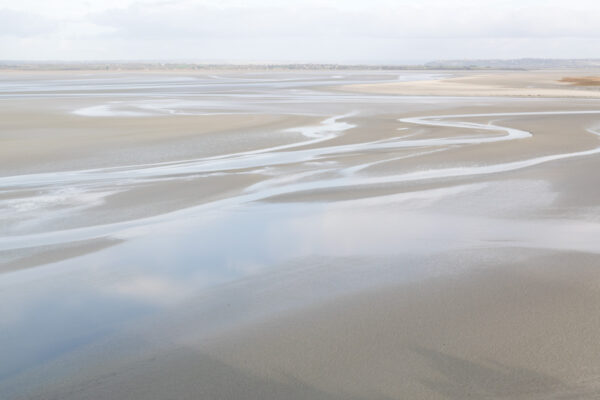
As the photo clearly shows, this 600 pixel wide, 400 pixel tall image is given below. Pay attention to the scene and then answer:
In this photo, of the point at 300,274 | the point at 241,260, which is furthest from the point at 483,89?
the point at 300,274

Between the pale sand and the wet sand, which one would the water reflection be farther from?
the pale sand

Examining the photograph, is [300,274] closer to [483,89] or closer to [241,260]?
[241,260]

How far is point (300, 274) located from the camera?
646 cm

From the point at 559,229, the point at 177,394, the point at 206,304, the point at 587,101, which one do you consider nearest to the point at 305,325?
the point at 206,304

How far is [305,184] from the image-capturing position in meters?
10.9

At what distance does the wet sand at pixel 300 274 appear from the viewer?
4.40 meters

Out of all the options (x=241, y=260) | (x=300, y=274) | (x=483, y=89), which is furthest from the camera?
(x=483, y=89)

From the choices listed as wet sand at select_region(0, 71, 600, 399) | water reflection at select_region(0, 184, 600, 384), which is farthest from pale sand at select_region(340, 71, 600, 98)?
water reflection at select_region(0, 184, 600, 384)

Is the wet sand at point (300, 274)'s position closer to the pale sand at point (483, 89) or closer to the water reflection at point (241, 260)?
the water reflection at point (241, 260)

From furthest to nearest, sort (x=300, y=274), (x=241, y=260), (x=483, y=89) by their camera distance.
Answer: (x=483, y=89), (x=241, y=260), (x=300, y=274)

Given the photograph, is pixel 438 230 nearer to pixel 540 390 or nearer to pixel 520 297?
pixel 520 297

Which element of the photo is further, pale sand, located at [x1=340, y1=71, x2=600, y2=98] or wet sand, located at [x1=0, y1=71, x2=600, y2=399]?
pale sand, located at [x1=340, y1=71, x2=600, y2=98]

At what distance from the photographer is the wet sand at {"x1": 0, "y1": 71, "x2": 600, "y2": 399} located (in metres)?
4.40

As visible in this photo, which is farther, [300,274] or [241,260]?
[241,260]
